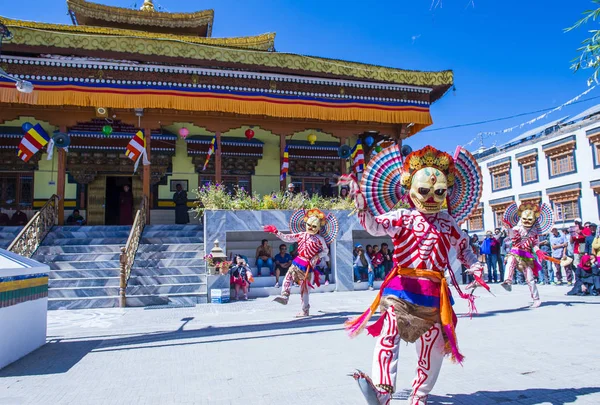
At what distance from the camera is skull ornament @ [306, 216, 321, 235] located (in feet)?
27.2

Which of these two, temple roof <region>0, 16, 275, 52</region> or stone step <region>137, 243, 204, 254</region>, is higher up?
temple roof <region>0, 16, 275, 52</region>

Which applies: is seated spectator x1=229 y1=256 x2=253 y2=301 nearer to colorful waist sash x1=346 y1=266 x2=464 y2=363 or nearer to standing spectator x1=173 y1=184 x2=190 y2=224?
standing spectator x1=173 y1=184 x2=190 y2=224

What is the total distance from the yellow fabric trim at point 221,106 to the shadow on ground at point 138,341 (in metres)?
7.84

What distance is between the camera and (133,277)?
34.2 ft

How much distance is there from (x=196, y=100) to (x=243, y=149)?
363cm

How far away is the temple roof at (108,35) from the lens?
12.6 m

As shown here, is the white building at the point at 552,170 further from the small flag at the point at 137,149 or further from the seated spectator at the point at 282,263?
the small flag at the point at 137,149

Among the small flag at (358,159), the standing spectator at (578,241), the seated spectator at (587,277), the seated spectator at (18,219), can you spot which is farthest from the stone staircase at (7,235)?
the standing spectator at (578,241)

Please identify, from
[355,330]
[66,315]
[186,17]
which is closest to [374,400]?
[355,330]

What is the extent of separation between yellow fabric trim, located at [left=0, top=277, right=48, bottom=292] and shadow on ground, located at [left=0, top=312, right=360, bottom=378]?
0.86m

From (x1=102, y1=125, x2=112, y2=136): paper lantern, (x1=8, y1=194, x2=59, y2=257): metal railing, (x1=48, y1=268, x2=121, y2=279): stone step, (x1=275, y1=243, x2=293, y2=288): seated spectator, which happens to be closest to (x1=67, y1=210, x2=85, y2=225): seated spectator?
(x1=8, y1=194, x2=59, y2=257): metal railing

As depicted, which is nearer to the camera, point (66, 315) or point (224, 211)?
point (66, 315)

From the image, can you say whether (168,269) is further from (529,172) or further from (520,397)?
(529,172)

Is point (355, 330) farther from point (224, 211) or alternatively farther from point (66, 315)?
point (224, 211)
